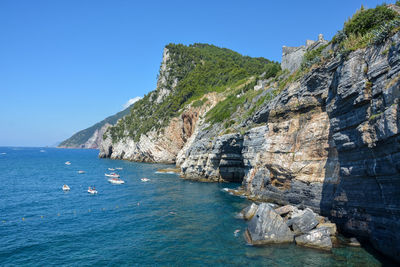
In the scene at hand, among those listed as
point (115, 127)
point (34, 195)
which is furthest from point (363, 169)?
point (115, 127)

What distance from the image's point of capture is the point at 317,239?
1781 centimetres

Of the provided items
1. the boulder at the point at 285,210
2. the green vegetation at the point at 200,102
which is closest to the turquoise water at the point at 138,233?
the boulder at the point at 285,210

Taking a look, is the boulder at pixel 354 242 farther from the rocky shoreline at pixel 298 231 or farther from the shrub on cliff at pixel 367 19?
the shrub on cliff at pixel 367 19

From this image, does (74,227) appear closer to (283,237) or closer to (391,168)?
(283,237)

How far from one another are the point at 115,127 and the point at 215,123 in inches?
2987

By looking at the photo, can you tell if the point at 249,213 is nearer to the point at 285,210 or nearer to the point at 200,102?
the point at 285,210

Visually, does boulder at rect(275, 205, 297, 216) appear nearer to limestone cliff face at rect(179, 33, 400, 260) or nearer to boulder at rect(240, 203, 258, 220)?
limestone cliff face at rect(179, 33, 400, 260)

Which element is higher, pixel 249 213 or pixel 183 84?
pixel 183 84

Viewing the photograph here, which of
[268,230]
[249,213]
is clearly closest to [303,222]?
[268,230]

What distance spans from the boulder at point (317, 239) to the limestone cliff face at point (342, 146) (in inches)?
81.9

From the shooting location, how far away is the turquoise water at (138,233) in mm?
16719

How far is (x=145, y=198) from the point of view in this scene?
35812mm

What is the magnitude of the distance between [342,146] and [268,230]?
28.0 ft

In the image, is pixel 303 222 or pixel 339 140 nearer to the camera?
pixel 339 140
